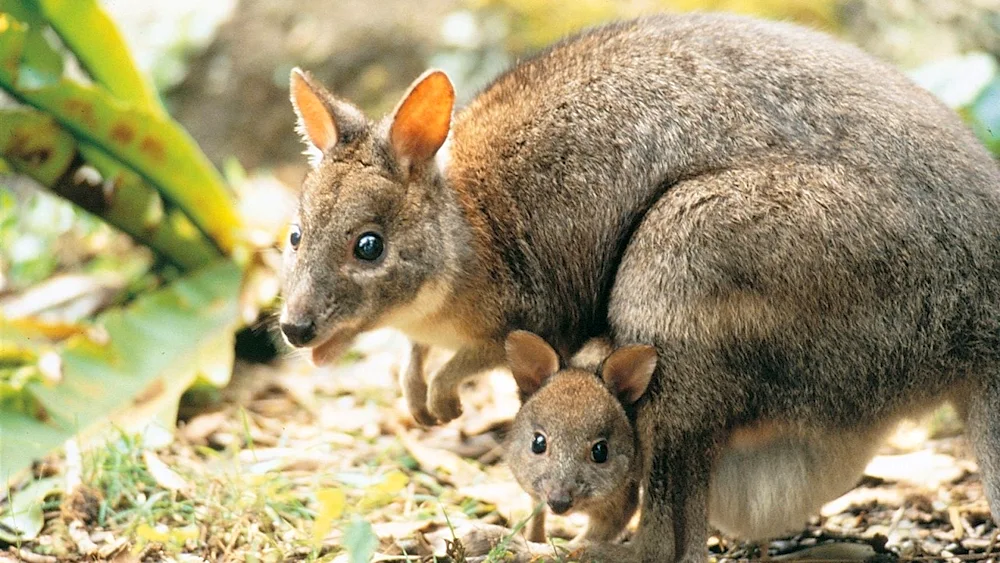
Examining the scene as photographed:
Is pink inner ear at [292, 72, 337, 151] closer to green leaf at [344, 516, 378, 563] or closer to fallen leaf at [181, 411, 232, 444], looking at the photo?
green leaf at [344, 516, 378, 563]

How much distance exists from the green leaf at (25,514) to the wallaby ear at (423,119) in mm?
2159

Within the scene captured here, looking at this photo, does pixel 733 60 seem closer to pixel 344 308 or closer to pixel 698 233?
pixel 698 233

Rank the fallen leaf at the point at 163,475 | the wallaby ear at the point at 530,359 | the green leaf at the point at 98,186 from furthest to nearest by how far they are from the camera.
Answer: the green leaf at the point at 98,186
the fallen leaf at the point at 163,475
the wallaby ear at the point at 530,359

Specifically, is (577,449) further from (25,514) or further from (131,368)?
(131,368)

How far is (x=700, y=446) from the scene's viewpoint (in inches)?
183

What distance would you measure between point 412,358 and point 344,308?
1.01 meters

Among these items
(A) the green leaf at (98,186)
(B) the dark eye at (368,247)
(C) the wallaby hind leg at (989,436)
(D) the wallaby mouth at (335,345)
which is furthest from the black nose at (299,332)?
(A) the green leaf at (98,186)

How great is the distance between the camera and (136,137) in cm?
711

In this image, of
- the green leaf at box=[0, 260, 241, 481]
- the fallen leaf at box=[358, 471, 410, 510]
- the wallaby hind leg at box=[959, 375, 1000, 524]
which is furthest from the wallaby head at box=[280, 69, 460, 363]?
the wallaby hind leg at box=[959, 375, 1000, 524]

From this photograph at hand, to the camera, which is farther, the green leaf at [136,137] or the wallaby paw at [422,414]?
the green leaf at [136,137]

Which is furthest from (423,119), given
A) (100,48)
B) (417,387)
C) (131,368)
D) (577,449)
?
(100,48)

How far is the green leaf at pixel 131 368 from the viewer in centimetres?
589

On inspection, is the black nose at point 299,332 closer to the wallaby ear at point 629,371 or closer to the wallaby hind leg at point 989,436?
the wallaby ear at point 629,371

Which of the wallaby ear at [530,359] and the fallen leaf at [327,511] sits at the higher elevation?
the wallaby ear at [530,359]
